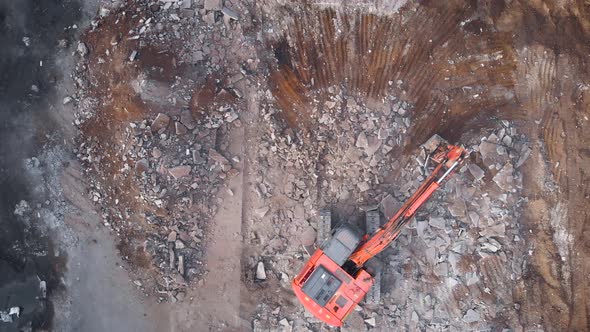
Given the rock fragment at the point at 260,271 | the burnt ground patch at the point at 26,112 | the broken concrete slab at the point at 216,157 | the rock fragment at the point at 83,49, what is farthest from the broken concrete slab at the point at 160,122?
the rock fragment at the point at 260,271

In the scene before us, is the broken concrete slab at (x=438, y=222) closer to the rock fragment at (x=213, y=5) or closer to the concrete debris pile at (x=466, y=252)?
the concrete debris pile at (x=466, y=252)

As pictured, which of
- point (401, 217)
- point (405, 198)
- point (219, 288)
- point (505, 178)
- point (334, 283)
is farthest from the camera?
point (219, 288)

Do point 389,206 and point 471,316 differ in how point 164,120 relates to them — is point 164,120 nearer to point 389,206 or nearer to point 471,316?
point 389,206

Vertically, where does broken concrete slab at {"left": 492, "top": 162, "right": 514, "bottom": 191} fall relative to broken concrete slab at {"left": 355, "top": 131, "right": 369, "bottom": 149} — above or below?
above

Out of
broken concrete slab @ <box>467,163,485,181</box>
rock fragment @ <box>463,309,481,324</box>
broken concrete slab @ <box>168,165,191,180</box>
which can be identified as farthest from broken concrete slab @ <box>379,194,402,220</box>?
broken concrete slab @ <box>168,165,191,180</box>

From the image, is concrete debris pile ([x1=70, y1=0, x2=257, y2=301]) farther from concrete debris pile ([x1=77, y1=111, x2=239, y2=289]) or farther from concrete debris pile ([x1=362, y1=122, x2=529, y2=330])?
concrete debris pile ([x1=362, y1=122, x2=529, y2=330])

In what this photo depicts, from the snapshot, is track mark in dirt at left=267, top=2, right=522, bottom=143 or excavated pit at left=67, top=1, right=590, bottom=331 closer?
excavated pit at left=67, top=1, right=590, bottom=331

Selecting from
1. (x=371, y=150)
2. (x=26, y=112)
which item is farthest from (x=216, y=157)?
(x=26, y=112)
